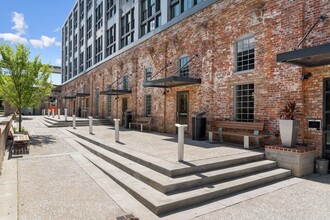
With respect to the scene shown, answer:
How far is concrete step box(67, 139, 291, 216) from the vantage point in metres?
4.19

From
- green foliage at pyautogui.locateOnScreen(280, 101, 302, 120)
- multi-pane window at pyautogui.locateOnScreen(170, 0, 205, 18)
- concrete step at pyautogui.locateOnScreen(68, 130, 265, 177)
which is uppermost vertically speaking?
multi-pane window at pyautogui.locateOnScreen(170, 0, 205, 18)

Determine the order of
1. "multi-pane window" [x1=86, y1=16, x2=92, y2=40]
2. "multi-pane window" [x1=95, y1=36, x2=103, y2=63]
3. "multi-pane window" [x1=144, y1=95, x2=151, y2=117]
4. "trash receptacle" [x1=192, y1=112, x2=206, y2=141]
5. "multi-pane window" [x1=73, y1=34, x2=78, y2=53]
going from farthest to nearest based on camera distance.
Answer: "multi-pane window" [x1=73, y1=34, x2=78, y2=53], "multi-pane window" [x1=86, y1=16, x2=92, y2=40], "multi-pane window" [x1=95, y1=36, x2=103, y2=63], "multi-pane window" [x1=144, y1=95, x2=151, y2=117], "trash receptacle" [x1=192, y1=112, x2=206, y2=141]

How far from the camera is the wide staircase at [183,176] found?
14.5 ft

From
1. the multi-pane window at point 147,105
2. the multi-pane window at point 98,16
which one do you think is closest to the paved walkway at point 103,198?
the multi-pane window at point 147,105

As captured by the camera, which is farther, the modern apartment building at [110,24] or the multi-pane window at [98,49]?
the multi-pane window at [98,49]

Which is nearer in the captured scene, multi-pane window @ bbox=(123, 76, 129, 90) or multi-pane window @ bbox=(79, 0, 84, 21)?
multi-pane window @ bbox=(123, 76, 129, 90)

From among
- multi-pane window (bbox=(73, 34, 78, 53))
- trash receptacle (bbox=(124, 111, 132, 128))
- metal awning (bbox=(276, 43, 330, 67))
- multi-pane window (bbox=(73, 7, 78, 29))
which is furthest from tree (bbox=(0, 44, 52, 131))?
multi-pane window (bbox=(73, 7, 78, 29))

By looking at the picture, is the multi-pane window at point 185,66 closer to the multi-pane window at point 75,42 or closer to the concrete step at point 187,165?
the concrete step at point 187,165

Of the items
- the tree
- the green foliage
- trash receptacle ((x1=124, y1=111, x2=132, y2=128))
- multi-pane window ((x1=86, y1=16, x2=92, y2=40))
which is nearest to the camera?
the green foliage

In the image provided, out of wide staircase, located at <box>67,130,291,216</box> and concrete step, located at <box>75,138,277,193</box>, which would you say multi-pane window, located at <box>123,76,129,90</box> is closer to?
wide staircase, located at <box>67,130,291,216</box>

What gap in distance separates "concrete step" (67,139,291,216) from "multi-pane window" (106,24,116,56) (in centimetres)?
1754

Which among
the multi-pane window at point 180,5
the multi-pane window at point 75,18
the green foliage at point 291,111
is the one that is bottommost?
the green foliage at point 291,111

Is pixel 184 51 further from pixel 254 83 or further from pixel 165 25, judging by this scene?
pixel 254 83

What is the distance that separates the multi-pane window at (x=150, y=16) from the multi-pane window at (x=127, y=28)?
5.93ft
